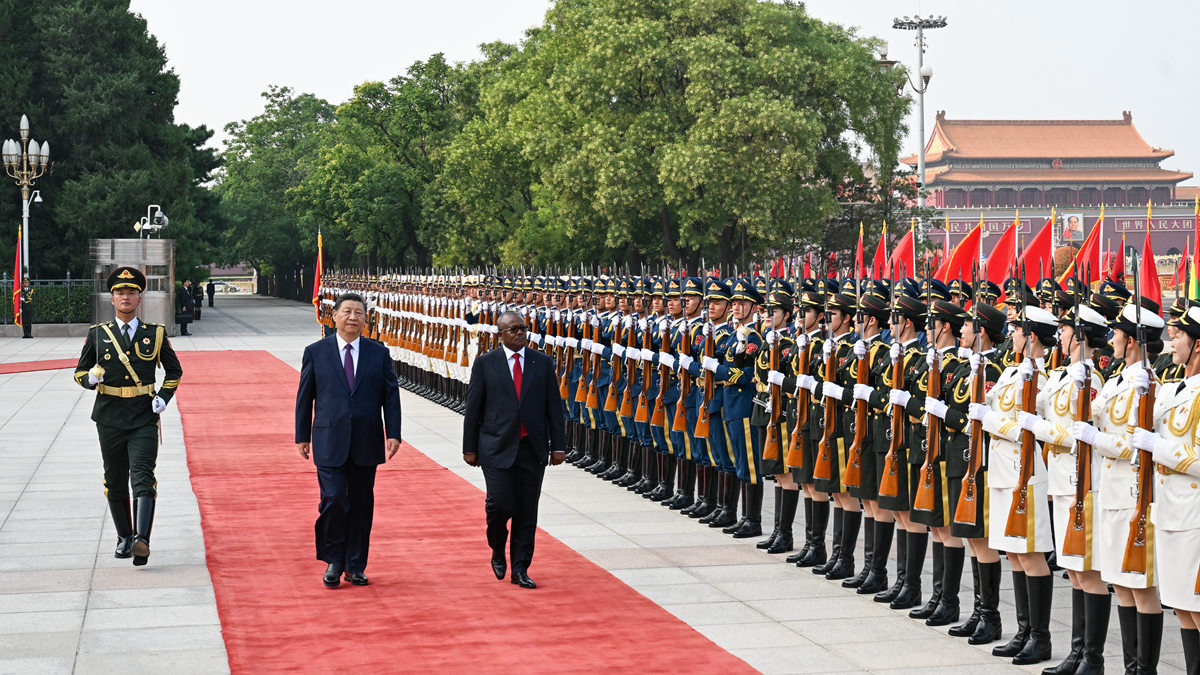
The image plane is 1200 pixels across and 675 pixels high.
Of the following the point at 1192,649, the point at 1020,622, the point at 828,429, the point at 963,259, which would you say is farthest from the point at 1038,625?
the point at 963,259

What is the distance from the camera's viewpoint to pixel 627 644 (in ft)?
23.5

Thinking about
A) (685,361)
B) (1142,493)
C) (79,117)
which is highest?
(79,117)

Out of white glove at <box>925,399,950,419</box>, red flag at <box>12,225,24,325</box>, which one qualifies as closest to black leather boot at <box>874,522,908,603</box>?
white glove at <box>925,399,950,419</box>

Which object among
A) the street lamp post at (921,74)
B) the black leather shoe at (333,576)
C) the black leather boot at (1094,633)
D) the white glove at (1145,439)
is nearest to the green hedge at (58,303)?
the street lamp post at (921,74)

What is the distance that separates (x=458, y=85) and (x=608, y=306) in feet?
134

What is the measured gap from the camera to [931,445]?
7.57 metres

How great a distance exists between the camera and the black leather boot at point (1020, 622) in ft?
23.0

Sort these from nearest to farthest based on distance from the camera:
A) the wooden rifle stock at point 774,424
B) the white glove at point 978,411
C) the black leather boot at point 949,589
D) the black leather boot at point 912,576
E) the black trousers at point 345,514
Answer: the white glove at point 978,411 < the black leather boot at point 949,589 < the black leather boot at point 912,576 < the black trousers at point 345,514 < the wooden rifle stock at point 774,424

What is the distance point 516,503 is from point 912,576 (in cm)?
232

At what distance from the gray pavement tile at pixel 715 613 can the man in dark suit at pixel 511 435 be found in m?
1.06

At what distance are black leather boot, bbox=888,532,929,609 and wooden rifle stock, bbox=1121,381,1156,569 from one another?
1931 mm

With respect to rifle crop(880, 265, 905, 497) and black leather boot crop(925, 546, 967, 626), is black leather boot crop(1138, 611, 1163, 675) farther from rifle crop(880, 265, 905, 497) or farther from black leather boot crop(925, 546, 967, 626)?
rifle crop(880, 265, 905, 497)

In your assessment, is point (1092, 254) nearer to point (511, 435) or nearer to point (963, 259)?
point (963, 259)

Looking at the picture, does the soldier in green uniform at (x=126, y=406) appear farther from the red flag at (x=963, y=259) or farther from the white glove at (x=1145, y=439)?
the red flag at (x=963, y=259)
